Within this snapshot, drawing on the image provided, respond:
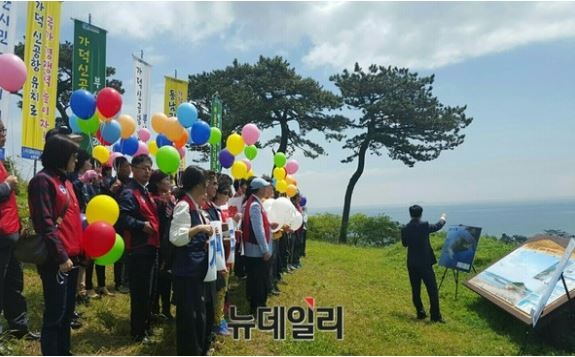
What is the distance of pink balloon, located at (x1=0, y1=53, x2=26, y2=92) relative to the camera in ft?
15.6

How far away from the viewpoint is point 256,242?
558cm

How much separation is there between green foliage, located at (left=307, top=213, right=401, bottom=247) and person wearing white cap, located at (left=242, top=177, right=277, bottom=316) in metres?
16.4

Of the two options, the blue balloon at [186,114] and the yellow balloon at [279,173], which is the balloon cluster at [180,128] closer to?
the blue balloon at [186,114]

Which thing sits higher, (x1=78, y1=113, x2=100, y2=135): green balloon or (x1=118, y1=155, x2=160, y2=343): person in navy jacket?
(x1=78, y1=113, x2=100, y2=135): green balloon

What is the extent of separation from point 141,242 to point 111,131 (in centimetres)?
261

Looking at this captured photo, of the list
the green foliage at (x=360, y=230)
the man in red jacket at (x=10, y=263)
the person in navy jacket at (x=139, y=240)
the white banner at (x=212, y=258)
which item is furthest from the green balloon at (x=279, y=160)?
the green foliage at (x=360, y=230)

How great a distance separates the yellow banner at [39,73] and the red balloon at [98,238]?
5.35m

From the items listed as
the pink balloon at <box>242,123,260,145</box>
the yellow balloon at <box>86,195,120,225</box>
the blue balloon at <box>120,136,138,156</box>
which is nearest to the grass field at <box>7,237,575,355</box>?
the yellow balloon at <box>86,195,120,225</box>

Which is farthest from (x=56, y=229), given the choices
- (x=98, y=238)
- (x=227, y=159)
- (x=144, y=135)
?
(x=144, y=135)

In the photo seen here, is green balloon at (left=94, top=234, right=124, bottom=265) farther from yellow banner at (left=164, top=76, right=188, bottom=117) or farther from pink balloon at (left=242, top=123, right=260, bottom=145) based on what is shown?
yellow banner at (left=164, top=76, right=188, bottom=117)

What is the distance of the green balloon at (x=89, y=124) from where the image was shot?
586cm

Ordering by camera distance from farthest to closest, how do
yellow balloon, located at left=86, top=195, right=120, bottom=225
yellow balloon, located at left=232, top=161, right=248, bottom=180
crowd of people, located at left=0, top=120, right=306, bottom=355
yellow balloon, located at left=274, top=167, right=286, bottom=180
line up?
yellow balloon, located at left=274, top=167, right=286, bottom=180, yellow balloon, located at left=232, top=161, right=248, bottom=180, yellow balloon, located at left=86, top=195, right=120, bottom=225, crowd of people, located at left=0, top=120, right=306, bottom=355

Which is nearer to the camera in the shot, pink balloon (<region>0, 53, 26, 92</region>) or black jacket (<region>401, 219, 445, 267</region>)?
pink balloon (<region>0, 53, 26, 92</region>)

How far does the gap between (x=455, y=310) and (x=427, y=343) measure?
2.06 meters
